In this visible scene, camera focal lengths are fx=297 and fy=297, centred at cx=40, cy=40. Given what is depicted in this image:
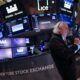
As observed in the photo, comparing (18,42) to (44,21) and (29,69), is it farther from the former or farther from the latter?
(29,69)

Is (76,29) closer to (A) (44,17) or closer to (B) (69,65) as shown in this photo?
(A) (44,17)

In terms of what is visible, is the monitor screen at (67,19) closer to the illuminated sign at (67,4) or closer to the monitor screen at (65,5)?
the monitor screen at (65,5)

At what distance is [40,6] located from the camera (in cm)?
807

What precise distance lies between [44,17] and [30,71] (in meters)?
3.70

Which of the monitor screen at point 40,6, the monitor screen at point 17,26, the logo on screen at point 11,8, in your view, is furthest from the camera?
the monitor screen at point 40,6

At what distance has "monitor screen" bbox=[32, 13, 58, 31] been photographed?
8102 millimetres

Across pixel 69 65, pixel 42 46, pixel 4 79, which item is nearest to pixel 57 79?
pixel 69 65

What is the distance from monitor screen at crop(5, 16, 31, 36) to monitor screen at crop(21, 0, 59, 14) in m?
0.31

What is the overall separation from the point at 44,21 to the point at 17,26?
2.54ft

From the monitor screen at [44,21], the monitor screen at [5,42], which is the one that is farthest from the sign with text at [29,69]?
the monitor screen at [5,42]

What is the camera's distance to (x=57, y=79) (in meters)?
4.84

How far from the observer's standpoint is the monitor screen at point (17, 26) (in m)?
7.92

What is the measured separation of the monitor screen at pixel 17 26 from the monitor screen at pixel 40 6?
12.1 inches

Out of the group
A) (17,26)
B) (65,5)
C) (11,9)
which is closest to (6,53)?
(17,26)
